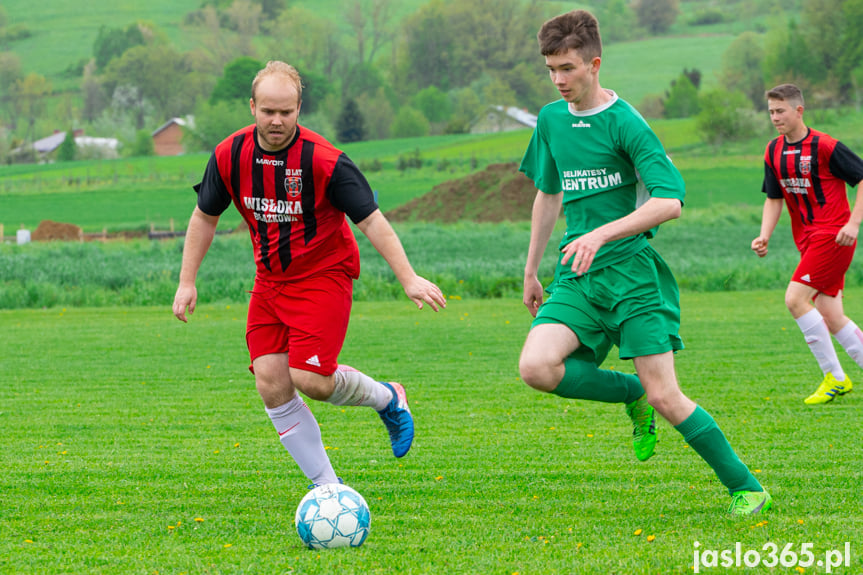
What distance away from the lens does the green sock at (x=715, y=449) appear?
15.4 feet

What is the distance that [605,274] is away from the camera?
4.76m

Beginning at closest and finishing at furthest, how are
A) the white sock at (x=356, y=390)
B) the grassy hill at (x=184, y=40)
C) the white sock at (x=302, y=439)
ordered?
the white sock at (x=302, y=439) → the white sock at (x=356, y=390) → the grassy hill at (x=184, y=40)

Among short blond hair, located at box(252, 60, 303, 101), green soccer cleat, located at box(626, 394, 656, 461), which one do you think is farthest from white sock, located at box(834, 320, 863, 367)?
short blond hair, located at box(252, 60, 303, 101)

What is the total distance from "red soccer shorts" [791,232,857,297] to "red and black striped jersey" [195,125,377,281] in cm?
468

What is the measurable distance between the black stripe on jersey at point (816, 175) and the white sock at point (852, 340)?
3.52ft

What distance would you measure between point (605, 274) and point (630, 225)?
1.48 ft

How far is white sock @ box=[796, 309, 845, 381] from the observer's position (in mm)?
8383

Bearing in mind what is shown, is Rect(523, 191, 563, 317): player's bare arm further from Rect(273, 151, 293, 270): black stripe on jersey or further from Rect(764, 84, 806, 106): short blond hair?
Rect(764, 84, 806, 106): short blond hair

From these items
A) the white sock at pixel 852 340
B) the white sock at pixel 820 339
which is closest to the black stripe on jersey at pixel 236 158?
the white sock at pixel 820 339

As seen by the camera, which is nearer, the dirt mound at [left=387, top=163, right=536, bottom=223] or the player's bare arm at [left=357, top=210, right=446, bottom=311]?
the player's bare arm at [left=357, top=210, right=446, bottom=311]

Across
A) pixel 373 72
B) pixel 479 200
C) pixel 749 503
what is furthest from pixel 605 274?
pixel 373 72

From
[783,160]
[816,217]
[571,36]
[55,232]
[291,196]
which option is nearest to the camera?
[571,36]

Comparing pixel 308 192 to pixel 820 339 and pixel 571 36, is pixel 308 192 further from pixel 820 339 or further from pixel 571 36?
pixel 820 339

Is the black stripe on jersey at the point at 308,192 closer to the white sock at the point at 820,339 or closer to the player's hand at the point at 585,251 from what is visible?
the player's hand at the point at 585,251
